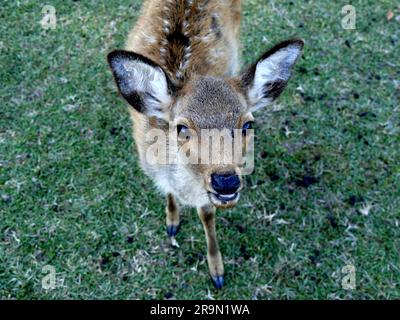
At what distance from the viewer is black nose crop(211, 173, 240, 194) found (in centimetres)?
300

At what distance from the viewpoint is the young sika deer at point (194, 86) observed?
3.12m

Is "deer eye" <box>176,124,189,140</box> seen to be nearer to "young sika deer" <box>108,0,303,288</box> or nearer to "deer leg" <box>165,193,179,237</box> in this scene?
"young sika deer" <box>108,0,303,288</box>

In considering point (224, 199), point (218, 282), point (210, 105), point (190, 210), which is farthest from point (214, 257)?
point (210, 105)

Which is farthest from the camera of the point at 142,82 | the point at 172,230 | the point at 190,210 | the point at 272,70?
the point at 190,210

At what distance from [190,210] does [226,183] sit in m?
1.79

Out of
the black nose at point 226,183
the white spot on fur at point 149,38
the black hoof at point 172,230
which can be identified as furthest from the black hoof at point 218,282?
the white spot on fur at point 149,38

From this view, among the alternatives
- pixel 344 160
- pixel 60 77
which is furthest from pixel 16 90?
pixel 344 160

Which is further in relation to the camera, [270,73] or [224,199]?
[270,73]

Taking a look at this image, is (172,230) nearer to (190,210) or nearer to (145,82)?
(190,210)

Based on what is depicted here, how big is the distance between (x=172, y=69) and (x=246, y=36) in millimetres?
2474

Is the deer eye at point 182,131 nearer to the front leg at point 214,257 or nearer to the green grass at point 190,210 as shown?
the front leg at point 214,257

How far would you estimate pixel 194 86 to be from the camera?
331 cm

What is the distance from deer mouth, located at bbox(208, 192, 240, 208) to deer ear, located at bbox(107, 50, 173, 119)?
0.80m
